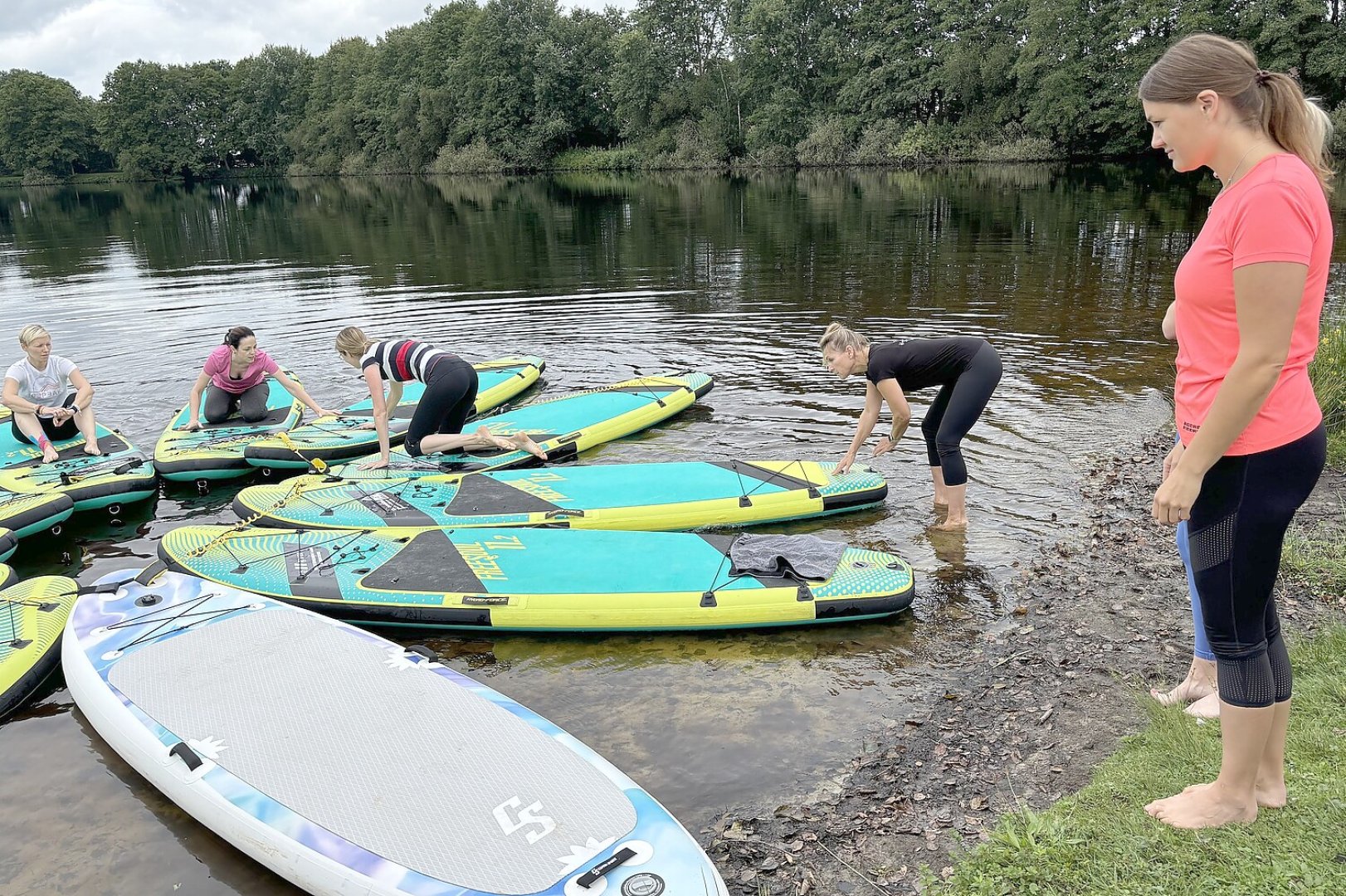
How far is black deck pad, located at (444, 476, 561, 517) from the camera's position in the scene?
8.20 m

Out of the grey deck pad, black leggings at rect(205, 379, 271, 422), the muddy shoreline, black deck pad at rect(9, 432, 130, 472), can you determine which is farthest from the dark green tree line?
the grey deck pad

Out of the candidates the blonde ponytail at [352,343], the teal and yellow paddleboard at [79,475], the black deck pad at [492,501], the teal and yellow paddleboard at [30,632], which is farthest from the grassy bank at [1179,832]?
the teal and yellow paddleboard at [79,475]

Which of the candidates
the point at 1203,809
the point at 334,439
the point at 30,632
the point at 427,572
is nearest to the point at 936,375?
the point at 427,572

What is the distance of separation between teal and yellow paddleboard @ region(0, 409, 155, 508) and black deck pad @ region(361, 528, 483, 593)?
362 cm

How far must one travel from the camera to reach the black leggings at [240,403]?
1088cm

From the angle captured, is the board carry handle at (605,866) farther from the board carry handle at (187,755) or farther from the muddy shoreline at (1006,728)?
the board carry handle at (187,755)

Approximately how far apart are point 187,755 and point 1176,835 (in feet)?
15.7

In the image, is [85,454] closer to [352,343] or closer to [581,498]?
[352,343]

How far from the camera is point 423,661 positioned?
5598 millimetres

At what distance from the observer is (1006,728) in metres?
5.21

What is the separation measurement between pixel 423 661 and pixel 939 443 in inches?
185

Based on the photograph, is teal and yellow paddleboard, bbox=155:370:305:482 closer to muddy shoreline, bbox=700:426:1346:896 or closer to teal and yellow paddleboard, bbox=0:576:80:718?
teal and yellow paddleboard, bbox=0:576:80:718

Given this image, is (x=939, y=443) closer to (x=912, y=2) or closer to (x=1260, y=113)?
(x=1260, y=113)

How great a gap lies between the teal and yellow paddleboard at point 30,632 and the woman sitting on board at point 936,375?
6.18m
